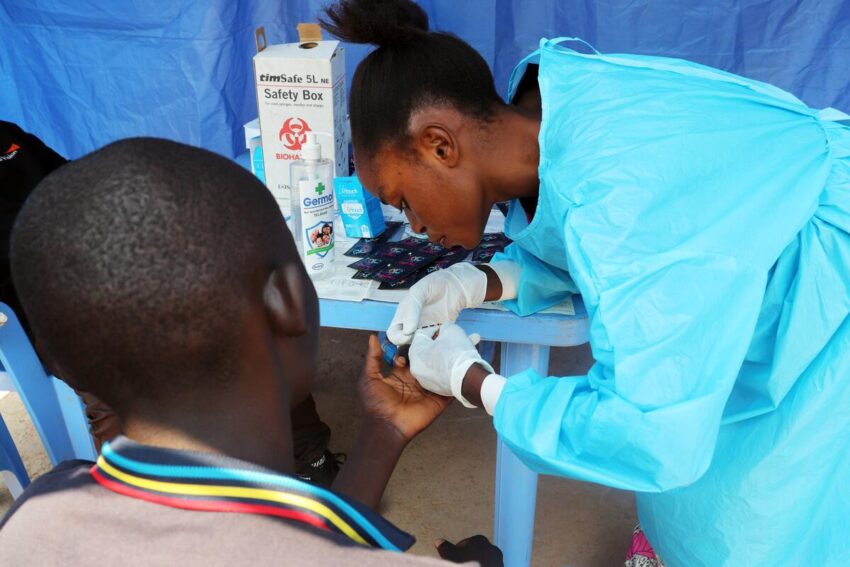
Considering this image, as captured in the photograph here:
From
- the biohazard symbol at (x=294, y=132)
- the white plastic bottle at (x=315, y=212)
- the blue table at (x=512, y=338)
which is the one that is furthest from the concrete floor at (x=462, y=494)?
the biohazard symbol at (x=294, y=132)

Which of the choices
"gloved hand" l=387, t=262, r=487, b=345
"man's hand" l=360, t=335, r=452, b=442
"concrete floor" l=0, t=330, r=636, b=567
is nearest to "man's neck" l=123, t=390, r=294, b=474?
"man's hand" l=360, t=335, r=452, b=442

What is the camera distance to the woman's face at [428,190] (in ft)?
4.18

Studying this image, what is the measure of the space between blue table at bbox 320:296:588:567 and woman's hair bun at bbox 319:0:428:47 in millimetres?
495

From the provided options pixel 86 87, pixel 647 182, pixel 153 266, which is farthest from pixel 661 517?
pixel 86 87

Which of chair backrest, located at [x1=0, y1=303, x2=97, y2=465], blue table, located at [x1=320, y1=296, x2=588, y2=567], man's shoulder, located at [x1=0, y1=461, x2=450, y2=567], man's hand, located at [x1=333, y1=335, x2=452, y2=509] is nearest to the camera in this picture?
man's shoulder, located at [x1=0, y1=461, x2=450, y2=567]

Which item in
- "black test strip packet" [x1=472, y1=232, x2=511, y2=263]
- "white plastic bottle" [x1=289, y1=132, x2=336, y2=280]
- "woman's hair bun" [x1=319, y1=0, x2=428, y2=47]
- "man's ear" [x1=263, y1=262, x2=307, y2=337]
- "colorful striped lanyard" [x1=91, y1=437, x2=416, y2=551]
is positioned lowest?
"black test strip packet" [x1=472, y1=232, x2=511, y2=263]

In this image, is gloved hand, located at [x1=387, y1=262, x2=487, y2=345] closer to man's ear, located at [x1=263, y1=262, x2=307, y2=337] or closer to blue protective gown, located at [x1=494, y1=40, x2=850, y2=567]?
blue protective gown, located at [x1=494, y1=40, x2=850, y2=567]

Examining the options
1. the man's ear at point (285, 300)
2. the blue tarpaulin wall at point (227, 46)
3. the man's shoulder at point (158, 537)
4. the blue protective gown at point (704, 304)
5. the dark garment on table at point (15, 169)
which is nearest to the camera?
the man's shoulder at point (158, 537)

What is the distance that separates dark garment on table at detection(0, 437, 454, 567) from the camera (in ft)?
1.94

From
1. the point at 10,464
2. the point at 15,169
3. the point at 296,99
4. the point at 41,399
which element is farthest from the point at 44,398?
the point at 296,99

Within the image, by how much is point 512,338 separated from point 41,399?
113 cm

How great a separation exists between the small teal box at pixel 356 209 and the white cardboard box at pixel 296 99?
0.63 ft

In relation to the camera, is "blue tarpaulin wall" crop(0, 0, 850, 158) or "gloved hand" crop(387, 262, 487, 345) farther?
"blue tarpaulin wall" crop(0, 0, 850, 158)

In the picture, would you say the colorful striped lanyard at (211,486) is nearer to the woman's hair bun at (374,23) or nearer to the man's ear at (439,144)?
the man's ear at (439,144)
